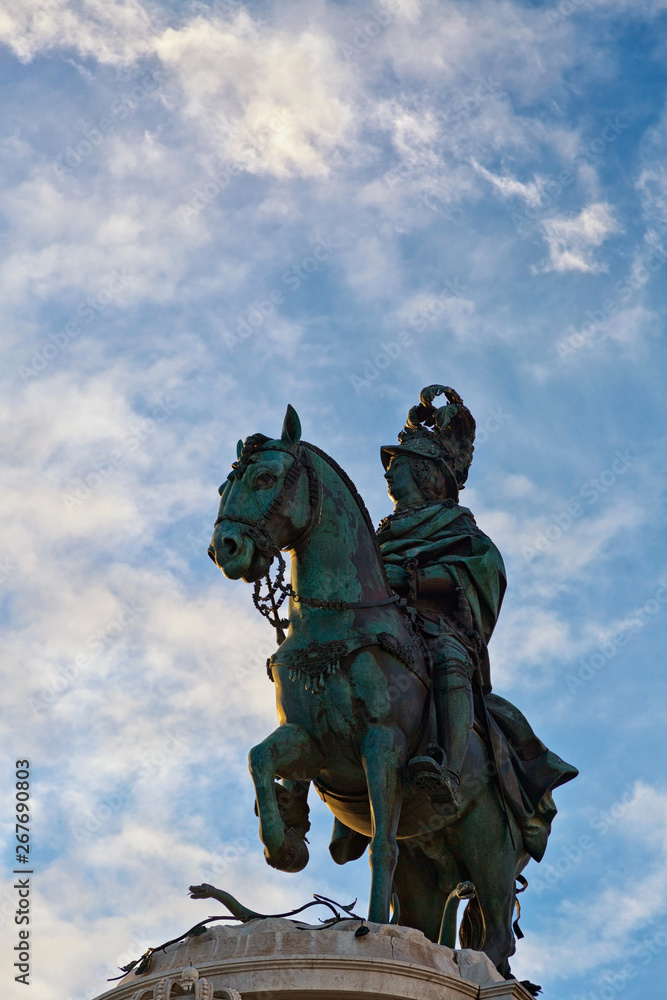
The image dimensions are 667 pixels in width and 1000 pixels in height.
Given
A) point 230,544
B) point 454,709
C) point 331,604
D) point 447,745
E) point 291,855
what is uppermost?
point 230,544

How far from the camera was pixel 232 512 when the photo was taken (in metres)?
13.1

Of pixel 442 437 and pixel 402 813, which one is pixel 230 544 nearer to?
pixel 402 813

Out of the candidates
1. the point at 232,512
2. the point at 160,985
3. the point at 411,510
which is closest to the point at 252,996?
the point at 160,985

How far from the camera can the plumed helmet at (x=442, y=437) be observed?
16.5 meters

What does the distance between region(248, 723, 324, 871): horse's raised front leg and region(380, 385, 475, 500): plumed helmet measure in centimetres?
436

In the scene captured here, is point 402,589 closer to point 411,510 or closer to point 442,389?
point 411,510

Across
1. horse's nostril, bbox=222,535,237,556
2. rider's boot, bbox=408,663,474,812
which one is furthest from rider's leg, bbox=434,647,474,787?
horse's nostril, bbox=222,535,237,556

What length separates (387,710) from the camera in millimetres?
13039

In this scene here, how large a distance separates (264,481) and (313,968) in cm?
411

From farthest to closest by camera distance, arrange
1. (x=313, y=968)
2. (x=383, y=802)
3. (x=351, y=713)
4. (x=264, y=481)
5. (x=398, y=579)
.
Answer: (x=398, y=579) < (x=264, y=481) < (x=351, y=713) < (x=383, y=802) < (x=313, y=968)

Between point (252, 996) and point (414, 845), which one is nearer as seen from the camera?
point (252, 996)

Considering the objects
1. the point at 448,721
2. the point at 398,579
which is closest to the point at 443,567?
the point at 398,579

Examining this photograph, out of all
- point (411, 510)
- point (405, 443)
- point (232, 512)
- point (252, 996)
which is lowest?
point (252, 996)

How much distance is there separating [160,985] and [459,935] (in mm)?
4074
